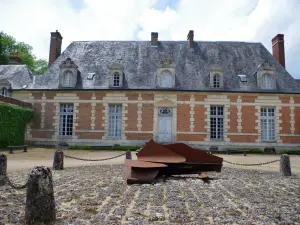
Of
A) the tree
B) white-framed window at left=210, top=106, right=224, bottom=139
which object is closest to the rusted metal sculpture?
white-framed window at left=210, top=106, right=224, bottom=139

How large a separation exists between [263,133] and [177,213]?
15000 millimetres

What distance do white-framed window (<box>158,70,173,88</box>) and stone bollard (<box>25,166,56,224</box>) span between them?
14237 millimetres

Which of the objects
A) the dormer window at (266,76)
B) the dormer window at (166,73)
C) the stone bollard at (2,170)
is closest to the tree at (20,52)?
the dormer window at (166,73)

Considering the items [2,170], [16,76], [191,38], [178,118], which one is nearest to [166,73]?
[178,118]

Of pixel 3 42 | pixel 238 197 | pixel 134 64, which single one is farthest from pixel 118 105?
pixel 3 42

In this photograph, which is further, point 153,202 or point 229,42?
point 229,42

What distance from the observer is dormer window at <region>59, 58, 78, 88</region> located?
17.1 metres

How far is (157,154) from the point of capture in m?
5.89

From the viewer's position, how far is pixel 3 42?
104 feet

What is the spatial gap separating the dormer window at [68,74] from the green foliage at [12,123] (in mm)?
2702

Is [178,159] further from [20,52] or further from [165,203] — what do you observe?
[20,52]

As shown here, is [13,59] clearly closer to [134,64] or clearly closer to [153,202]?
[134,64]

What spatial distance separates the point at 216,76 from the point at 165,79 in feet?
10.8

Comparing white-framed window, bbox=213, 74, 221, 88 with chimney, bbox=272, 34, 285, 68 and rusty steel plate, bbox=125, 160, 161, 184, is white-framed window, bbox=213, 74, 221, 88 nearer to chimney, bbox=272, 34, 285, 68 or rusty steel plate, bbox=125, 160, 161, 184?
chimney, bbox=272, 34, 285, 68
